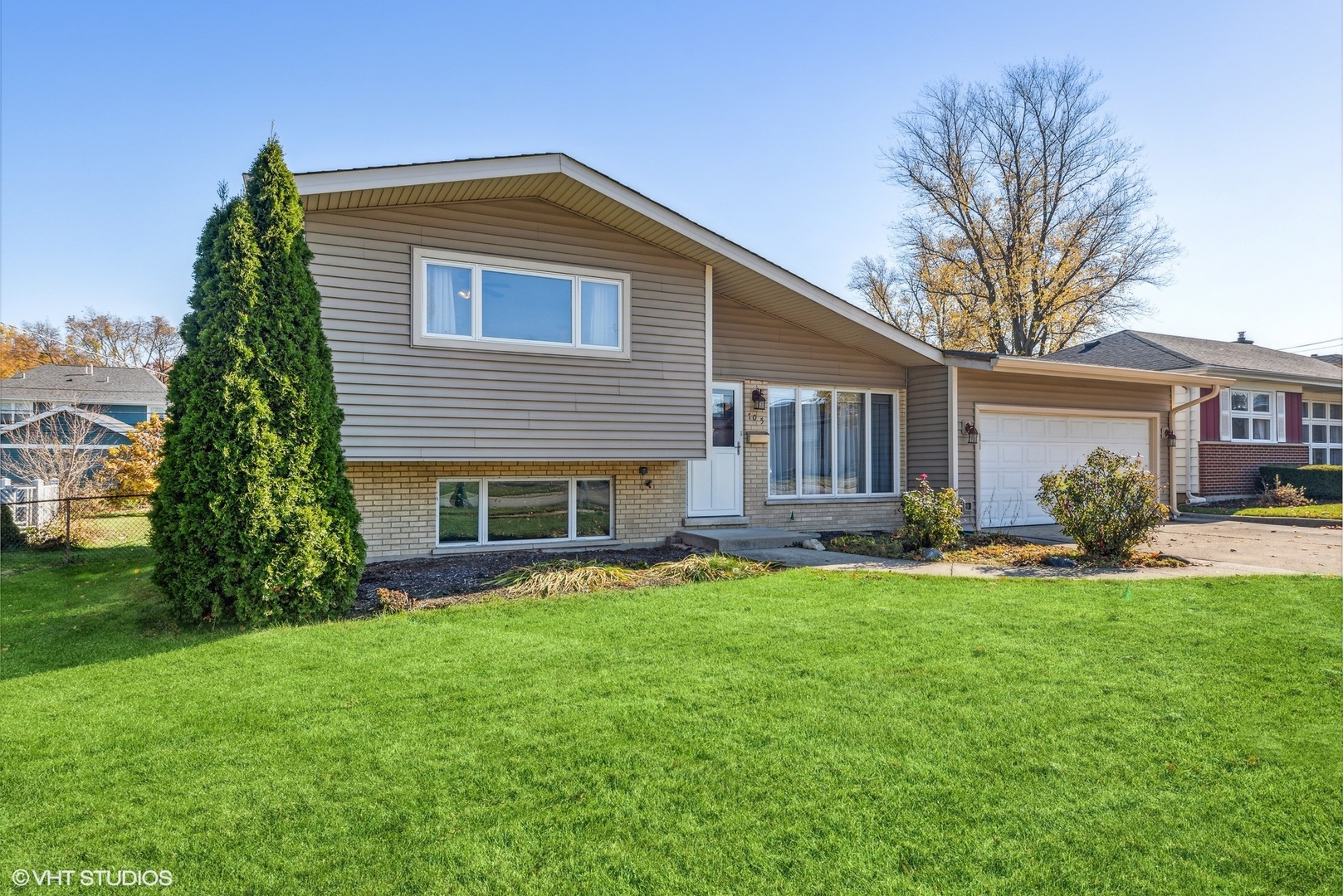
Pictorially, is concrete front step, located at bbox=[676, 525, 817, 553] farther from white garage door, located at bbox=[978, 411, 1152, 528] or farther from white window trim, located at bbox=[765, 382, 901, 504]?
white garage door, located at bbox=[978, 411, 1152, 528]

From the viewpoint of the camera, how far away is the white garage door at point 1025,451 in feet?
38.4

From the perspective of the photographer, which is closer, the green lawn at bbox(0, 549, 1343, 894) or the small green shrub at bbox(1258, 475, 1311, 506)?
the green lawn at bbox(0, 549, 1343, 894)

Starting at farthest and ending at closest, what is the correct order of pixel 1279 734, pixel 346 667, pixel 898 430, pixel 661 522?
pixel 898 430, pixel 661 522, pixel 346 667, pixel 1279 734

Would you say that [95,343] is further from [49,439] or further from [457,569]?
[457,569]

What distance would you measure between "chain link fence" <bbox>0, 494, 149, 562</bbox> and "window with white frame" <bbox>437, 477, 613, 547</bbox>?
160 inches

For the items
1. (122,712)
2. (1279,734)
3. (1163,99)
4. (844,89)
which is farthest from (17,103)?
(1163,99)

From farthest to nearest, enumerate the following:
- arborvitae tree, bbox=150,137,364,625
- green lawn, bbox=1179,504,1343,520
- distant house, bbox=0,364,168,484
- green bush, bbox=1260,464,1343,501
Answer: distant house, bbox=0,364,168,484, green bush, bbox=1260,464,1343,501, green lawn, bbox=1179,504,1343,520, arborvitae tree, bbox=150,137,364,625

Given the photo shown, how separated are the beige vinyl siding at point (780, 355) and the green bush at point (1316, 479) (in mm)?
10911

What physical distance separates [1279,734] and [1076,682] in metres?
0.87

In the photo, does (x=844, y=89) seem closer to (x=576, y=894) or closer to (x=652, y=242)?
(x=652, y=242)

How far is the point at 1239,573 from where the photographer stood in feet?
23.5

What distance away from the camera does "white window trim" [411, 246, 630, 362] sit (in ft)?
26.6

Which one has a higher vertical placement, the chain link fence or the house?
the house

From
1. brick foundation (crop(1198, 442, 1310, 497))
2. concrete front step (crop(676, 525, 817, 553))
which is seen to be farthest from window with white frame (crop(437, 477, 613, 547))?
brick foundation (crop(1198, 442, 1310, 497))
